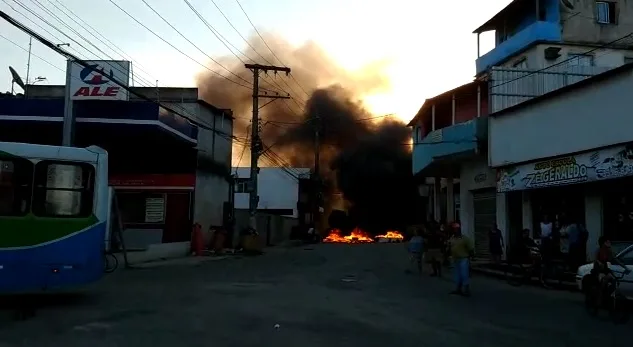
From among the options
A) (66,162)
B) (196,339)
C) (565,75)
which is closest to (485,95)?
(565,75)

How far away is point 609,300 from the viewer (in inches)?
452

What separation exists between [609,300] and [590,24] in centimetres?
2671

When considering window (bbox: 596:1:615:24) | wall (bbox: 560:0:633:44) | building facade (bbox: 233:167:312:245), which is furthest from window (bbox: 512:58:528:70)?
building facade (bbox: 233:167:312:245)

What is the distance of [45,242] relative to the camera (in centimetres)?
1179

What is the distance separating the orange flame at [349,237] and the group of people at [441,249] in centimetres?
3685

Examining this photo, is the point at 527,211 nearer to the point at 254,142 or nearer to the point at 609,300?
the point at 609,300

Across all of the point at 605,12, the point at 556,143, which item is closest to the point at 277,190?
the point at 605,12

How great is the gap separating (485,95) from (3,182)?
66.8ft

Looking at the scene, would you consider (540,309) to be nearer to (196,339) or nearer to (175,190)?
(196,339)

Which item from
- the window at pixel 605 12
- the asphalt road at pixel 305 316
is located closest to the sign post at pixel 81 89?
the asphalt road at pixel 305 316

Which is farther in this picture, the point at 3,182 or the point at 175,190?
the point at 175,190

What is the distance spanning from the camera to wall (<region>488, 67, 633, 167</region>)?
17547 millimetres

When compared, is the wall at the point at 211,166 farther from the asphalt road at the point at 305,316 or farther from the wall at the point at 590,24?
the wall at the point at 590,24

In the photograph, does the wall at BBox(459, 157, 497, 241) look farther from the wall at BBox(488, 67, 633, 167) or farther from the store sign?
the store sign
